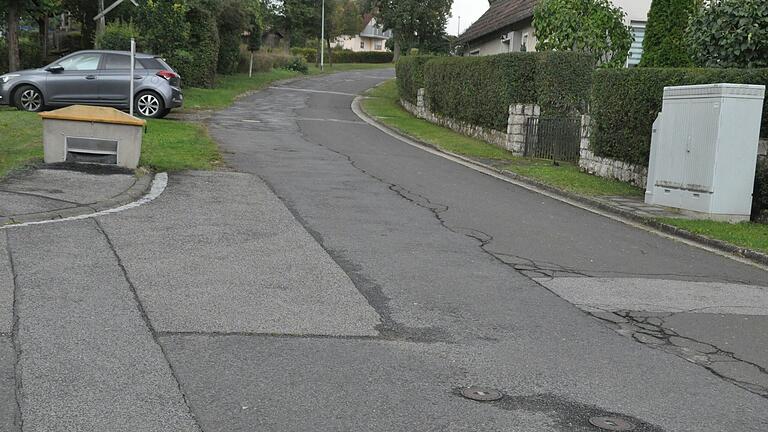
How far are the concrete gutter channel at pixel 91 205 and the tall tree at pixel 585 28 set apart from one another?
13983mm

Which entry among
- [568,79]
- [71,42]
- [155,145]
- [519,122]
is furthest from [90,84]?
[71,42]

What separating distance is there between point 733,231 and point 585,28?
42.6 feet

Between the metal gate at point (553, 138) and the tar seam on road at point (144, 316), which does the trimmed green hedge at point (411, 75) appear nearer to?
the metal gate at point (553, 138)

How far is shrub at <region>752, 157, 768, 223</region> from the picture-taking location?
41.5 feet

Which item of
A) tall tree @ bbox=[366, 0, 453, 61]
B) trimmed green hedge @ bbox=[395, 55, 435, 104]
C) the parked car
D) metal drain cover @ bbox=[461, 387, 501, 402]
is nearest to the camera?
metal drain cover @ bbox=[461, 387, 501, 402]

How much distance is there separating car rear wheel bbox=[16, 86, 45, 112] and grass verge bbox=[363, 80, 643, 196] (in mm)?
10005

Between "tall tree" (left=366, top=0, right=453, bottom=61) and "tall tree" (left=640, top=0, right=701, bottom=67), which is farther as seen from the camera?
"tall tree" (left=366, top=0, right=453, bottom=61)

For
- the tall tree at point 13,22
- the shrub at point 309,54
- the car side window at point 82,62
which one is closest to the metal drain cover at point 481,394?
the car side window at point 82,62

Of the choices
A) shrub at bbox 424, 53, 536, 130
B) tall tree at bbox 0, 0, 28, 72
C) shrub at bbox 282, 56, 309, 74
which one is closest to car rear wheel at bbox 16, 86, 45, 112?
tall tree at bbox 0, 0, 28, 72

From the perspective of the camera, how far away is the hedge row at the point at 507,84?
19953 mm

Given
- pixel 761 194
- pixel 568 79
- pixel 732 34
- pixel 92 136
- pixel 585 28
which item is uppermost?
pixel 585 28

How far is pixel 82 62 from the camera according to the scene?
22.3 m

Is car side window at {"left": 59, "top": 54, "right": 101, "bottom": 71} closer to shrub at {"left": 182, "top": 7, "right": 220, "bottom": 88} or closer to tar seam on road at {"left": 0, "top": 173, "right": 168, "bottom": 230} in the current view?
tar seam on road at {"left": 0, "top": 173, "right": 168, "bottom": 230}

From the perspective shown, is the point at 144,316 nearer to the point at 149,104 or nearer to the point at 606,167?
the point at 606,167
